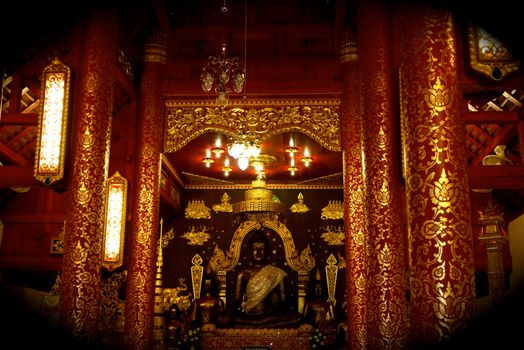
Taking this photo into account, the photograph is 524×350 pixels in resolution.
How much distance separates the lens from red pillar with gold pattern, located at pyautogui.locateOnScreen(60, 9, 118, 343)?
523 centimetres

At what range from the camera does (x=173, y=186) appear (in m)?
10.9

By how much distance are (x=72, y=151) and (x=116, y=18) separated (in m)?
1.64

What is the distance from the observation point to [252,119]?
796 centimetres

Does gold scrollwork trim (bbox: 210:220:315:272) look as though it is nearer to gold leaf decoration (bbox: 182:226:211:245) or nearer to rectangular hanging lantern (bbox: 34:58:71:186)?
gold leaf decoration (bbox: 182:226:211:245)

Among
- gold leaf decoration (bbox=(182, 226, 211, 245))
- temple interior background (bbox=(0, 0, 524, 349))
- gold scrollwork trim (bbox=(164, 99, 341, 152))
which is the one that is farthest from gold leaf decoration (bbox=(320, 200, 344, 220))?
gold scrollwork trim (bbox=(164, 99, 341, 152))

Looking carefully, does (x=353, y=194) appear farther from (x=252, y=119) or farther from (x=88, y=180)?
(x=88, y=180)

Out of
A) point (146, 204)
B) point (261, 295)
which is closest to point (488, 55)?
point (146, 204)

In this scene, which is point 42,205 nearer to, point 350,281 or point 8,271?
point 8,271

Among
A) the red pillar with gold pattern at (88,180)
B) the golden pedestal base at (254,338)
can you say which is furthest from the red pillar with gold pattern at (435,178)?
the golden pedestal base at (254,338)

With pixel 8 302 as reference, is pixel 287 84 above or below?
above

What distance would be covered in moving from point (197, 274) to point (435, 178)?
8788mm

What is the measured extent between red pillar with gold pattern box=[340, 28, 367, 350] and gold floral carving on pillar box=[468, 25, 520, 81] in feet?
10.9

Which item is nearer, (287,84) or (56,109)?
(56,109)

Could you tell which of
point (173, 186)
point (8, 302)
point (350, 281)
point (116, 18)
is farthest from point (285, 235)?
point (8, 302)
